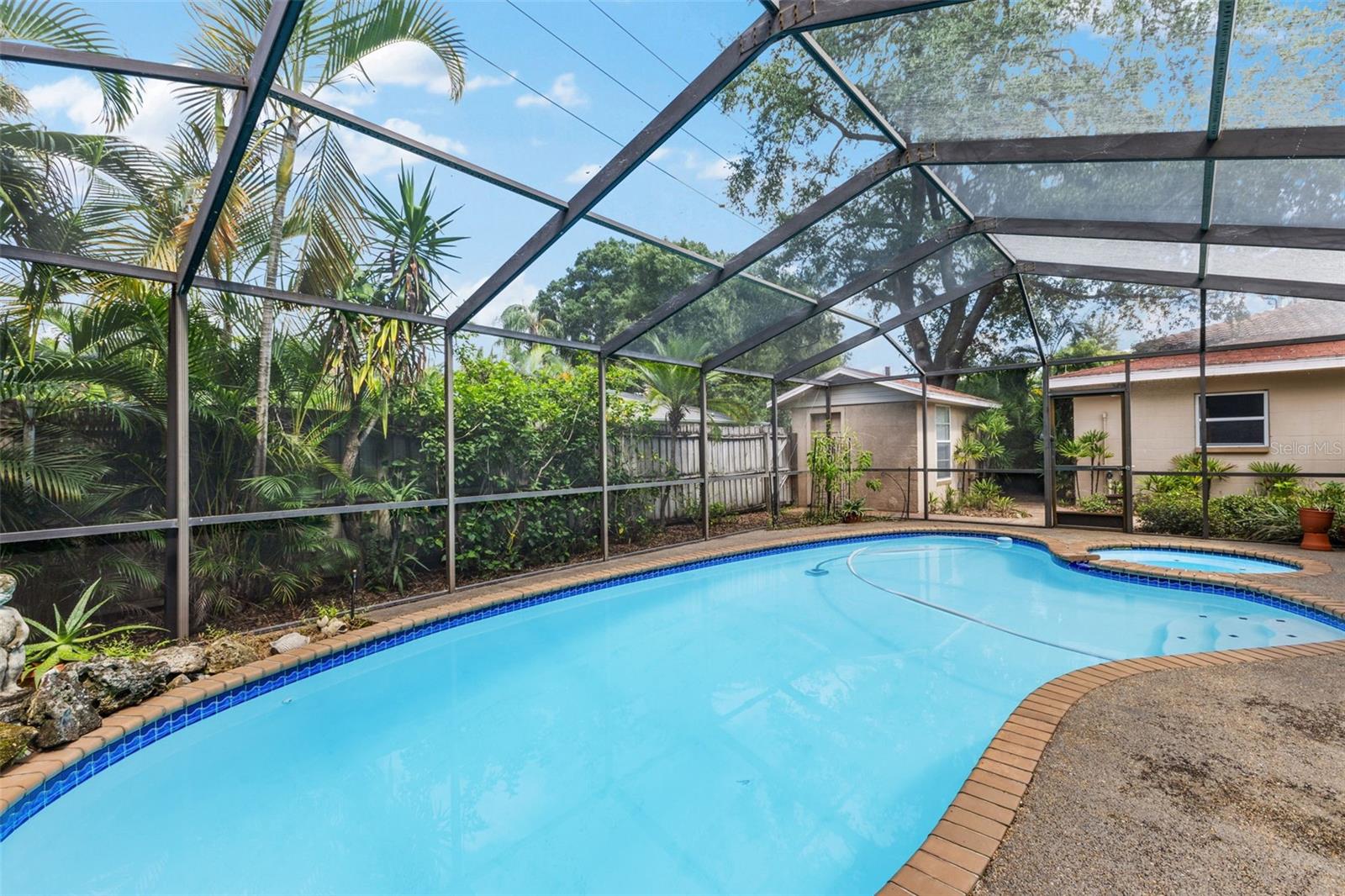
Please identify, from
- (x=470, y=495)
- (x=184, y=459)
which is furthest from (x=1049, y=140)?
(x=184, y=459)

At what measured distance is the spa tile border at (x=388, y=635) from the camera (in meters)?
2.71

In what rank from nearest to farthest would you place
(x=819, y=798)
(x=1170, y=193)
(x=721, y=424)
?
(x=819, y=798)
(x=1170, y=193)
(x=721, y=424)

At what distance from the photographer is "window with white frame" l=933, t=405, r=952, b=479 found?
11.3 meters

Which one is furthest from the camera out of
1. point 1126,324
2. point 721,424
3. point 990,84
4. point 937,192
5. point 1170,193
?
point 721,424

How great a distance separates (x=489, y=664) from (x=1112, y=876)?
3906mm

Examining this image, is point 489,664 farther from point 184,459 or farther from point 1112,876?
point 1112,876

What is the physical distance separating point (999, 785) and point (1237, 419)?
9.96 metres

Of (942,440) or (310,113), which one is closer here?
(310,113)

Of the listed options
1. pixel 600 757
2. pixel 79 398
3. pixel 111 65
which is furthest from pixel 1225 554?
pixel 79 398

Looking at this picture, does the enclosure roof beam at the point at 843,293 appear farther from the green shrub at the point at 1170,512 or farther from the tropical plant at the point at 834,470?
the green shrub at the point at 1170,512

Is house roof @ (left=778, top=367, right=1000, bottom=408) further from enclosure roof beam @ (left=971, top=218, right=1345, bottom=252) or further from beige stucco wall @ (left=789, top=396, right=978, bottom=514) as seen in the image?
enclosure roof beam @ (left=971, top=218, right=1345, bottom=252)

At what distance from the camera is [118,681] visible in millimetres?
3250

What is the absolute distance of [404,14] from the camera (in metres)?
3.86

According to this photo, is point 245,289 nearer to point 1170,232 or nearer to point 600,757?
point 600,757
